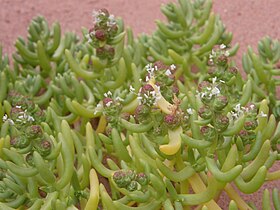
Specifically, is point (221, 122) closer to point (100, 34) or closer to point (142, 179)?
point (142, 179)

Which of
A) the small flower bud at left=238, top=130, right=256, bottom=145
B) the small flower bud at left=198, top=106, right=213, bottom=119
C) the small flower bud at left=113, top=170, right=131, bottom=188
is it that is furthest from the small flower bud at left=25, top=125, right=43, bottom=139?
the small flower bud at left=238, top=130, right=256, bottom=145

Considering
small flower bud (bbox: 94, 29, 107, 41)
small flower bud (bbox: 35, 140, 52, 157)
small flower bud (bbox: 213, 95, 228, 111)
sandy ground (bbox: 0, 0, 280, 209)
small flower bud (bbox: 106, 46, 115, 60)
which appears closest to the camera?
small flower bud (bbox: 213, 95, 228, 111)

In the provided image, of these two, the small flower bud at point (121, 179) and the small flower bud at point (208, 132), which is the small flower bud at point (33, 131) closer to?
the small flower bud at point (121, 179)

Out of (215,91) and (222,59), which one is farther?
(222,59)

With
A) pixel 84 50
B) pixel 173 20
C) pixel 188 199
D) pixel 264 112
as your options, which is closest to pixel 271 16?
pixel 173 20

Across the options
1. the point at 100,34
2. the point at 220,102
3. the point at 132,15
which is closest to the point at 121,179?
the point at 220,102

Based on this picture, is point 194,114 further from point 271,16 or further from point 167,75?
point 271,16

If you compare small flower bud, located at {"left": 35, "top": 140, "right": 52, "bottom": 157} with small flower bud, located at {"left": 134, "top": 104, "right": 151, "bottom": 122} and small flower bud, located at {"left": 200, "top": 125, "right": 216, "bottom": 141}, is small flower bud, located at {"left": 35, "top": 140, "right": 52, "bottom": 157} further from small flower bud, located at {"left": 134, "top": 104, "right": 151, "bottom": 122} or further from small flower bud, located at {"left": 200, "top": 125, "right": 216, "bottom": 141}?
small flower bud, located at {"left": 200, "top": 125, "right": 216, "bottom": 141}

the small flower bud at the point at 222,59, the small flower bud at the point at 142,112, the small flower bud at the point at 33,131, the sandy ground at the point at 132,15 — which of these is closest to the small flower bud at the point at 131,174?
the small flower bud at the point at 142,112
